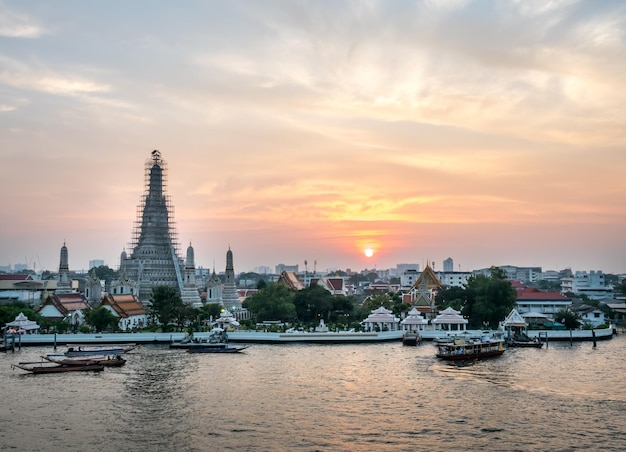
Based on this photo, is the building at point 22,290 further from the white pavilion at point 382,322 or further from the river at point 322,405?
the river at point 322,405

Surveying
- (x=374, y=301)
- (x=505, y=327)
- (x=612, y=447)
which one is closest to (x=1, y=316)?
(x=374, y=301)

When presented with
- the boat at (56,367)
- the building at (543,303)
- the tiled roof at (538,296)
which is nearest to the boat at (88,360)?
the boat at (56,367)

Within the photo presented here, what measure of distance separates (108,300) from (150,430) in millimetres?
47217

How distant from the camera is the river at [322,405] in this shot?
29.1 meters

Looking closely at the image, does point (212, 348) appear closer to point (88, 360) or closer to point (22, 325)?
point (88, 360)

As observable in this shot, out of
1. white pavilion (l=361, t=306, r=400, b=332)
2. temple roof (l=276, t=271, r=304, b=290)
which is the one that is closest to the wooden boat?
white pavilion (l=361, t=306, r=400, b=332)

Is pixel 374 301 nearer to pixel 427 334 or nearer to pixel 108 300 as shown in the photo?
pixel 427 334

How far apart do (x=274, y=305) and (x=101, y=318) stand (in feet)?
62.4

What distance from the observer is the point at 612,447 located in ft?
92.1

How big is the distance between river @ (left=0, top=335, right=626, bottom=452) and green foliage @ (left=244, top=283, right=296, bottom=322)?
25.8m

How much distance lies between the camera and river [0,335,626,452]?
29.1 m

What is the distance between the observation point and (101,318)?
69.4 m

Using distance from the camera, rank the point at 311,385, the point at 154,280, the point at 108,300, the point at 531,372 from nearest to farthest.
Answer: the point at 311,385 → the point at 531,372 → the point at 108,300 → the point at 154,280

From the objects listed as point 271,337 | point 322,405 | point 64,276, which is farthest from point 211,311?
point 322,405
